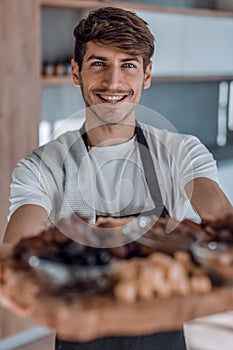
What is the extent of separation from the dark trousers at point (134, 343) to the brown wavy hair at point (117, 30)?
0.71 metres

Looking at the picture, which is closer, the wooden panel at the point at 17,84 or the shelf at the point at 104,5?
the wooden panel at the point at 17,84

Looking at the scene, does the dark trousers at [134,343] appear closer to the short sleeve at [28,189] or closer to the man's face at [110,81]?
the short sleeve at [28,189]

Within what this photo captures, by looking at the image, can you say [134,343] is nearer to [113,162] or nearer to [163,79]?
[113,162]

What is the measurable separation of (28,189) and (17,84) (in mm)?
1349

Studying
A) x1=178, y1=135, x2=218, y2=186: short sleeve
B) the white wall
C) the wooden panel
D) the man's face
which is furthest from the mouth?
the white wall

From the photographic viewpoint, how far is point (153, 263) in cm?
85

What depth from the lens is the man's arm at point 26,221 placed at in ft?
4.30

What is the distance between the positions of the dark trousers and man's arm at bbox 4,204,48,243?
14.0 inches

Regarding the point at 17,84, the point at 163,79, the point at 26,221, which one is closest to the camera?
the point at 26,221

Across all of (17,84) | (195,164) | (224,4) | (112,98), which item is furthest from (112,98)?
(224,4)

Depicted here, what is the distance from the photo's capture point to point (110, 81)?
1.38 meters

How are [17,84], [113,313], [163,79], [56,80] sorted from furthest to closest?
[163,79] < [56,80] < [17,84] < [113,313]

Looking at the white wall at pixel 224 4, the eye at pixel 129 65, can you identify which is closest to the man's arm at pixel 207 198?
the eye at pixel 129 65

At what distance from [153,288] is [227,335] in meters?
2.46
